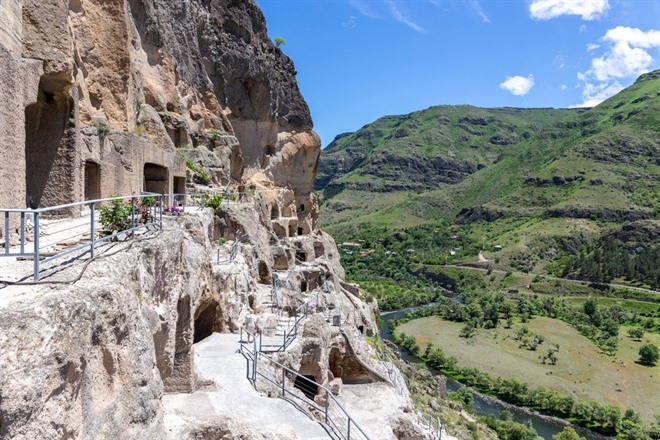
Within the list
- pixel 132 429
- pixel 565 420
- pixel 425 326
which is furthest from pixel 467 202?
pixel 132 429

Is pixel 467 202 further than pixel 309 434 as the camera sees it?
Yes

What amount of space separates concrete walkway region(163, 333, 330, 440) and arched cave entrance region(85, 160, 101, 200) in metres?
7.31

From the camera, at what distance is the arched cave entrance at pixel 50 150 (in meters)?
13.0

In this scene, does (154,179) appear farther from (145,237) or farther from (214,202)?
(145,237)

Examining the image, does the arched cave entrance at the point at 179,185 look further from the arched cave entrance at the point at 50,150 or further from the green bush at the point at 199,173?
the arched cave entrance at the point at 50,150

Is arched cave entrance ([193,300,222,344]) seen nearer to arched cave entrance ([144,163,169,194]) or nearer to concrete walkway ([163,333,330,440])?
concrete walkway ([163,333,330,440])

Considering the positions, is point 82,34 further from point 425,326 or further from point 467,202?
point 467,202

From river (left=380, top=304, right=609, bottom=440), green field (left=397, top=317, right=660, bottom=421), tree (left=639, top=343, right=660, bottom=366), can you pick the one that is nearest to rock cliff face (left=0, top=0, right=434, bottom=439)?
river (left=380, top=304, right=609, bottom=440)

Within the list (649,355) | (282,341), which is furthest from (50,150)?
(649,355)

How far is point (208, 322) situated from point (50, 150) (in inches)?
321

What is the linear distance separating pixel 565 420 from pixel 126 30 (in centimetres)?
5382

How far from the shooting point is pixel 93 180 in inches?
651

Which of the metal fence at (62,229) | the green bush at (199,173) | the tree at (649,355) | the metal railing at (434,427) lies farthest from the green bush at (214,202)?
the tree at (649,355)

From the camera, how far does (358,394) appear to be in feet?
67.2
